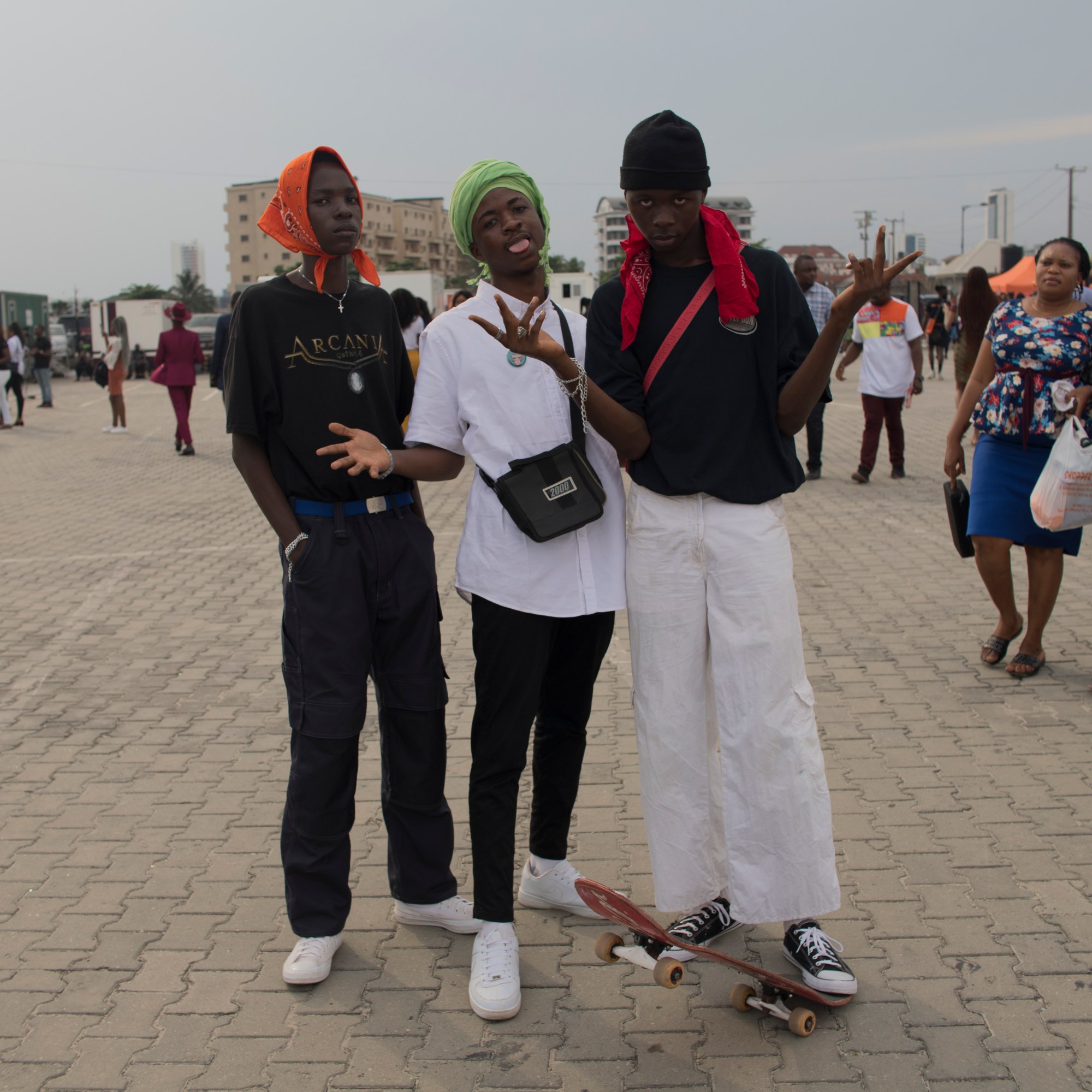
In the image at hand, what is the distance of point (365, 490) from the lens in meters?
2.94

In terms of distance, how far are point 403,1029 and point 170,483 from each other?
1094cm

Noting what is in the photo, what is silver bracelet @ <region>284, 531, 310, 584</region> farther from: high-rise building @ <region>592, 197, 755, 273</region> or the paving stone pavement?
high-rise building @ <region>592, 197, 755, 273</region>

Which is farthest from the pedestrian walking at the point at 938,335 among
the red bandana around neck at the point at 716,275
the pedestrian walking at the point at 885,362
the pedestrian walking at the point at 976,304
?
the red bandana around neck at the point at 716,275

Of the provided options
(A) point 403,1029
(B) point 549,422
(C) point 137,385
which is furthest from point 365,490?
(C) point 137,385

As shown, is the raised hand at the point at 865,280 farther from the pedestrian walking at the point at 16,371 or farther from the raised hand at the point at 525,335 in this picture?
the pedestrian walking at the point at 16,371

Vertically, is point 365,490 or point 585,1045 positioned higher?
point 365,490

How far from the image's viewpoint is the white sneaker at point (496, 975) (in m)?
2.79

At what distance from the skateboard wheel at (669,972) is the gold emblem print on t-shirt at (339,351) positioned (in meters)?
1.62

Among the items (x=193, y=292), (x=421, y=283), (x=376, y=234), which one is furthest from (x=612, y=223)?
(x=421, y=283)

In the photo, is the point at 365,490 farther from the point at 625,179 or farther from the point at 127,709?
the point at 127,709

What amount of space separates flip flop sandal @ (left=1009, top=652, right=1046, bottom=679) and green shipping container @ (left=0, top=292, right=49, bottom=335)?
1514 inches

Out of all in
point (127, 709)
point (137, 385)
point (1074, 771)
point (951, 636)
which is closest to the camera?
point (1074, 771)

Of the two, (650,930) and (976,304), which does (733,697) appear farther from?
(976,304)

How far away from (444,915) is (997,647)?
332cm
